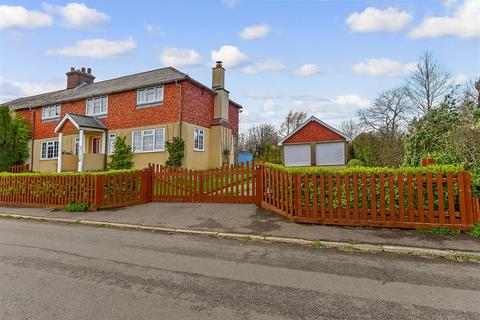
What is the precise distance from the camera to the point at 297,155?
83.1ft

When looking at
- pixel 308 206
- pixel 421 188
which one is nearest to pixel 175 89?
pixel 308 206

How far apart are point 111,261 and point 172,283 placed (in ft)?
5.96

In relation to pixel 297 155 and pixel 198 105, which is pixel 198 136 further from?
pixel 297 155

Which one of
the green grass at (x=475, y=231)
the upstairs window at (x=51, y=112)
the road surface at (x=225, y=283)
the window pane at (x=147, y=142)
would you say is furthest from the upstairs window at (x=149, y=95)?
the green grass at (x=475, y=231)

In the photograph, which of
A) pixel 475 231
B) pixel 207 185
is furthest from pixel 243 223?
pixel 475 231

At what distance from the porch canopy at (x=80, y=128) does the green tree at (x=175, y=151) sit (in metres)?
6.32

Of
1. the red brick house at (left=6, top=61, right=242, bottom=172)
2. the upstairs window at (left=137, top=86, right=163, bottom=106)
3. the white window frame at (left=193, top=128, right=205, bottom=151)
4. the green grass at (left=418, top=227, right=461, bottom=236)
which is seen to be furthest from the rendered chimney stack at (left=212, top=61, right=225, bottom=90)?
the green grass at (left=418, top=227, right=461, bottom=236)

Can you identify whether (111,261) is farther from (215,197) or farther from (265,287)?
(215,197)

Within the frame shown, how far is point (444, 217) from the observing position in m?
6.80

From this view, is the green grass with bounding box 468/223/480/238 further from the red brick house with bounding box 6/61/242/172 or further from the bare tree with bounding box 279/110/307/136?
the bare tree with bounding box 279/110/307/136

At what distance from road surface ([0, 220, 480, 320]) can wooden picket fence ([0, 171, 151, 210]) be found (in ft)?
15.6

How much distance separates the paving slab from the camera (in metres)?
6.36

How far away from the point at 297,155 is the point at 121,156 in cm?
1425

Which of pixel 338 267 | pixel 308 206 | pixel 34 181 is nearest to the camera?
pixel 338 267
